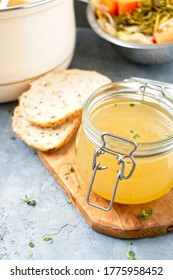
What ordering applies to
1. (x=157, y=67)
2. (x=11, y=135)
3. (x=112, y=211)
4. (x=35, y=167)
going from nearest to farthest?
1. (x=112, y=211)
2. (x=35, y=167)
3. (x=11, y=135)
4. (x=157, y=67)

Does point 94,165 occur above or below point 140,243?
above

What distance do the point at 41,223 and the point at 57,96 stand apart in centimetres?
47

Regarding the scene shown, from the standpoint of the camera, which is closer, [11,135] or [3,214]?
[3,214]

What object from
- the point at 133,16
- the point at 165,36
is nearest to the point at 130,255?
the point at 165,36

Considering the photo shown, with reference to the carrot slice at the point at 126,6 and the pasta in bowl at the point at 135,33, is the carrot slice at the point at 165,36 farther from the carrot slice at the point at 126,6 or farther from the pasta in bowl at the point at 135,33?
the carrot slice at the point at 126,6

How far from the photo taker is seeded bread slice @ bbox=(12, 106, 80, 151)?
1.44 m

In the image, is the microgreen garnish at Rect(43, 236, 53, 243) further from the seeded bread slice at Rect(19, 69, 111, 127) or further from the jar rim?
the seeded bread slice at Rect(19, 69, 111, 127)

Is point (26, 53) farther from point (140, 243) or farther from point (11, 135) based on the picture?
point (140, 243)

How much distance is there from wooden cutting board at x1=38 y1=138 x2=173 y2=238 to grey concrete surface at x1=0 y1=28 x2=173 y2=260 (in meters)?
0.02

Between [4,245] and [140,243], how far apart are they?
346 mm

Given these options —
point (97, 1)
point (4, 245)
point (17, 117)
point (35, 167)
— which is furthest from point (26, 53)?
point (4, 245)

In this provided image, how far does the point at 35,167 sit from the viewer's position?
1.45m

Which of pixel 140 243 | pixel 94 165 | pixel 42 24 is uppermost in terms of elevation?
pixel 42 24

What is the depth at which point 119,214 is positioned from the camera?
4.16 ft
